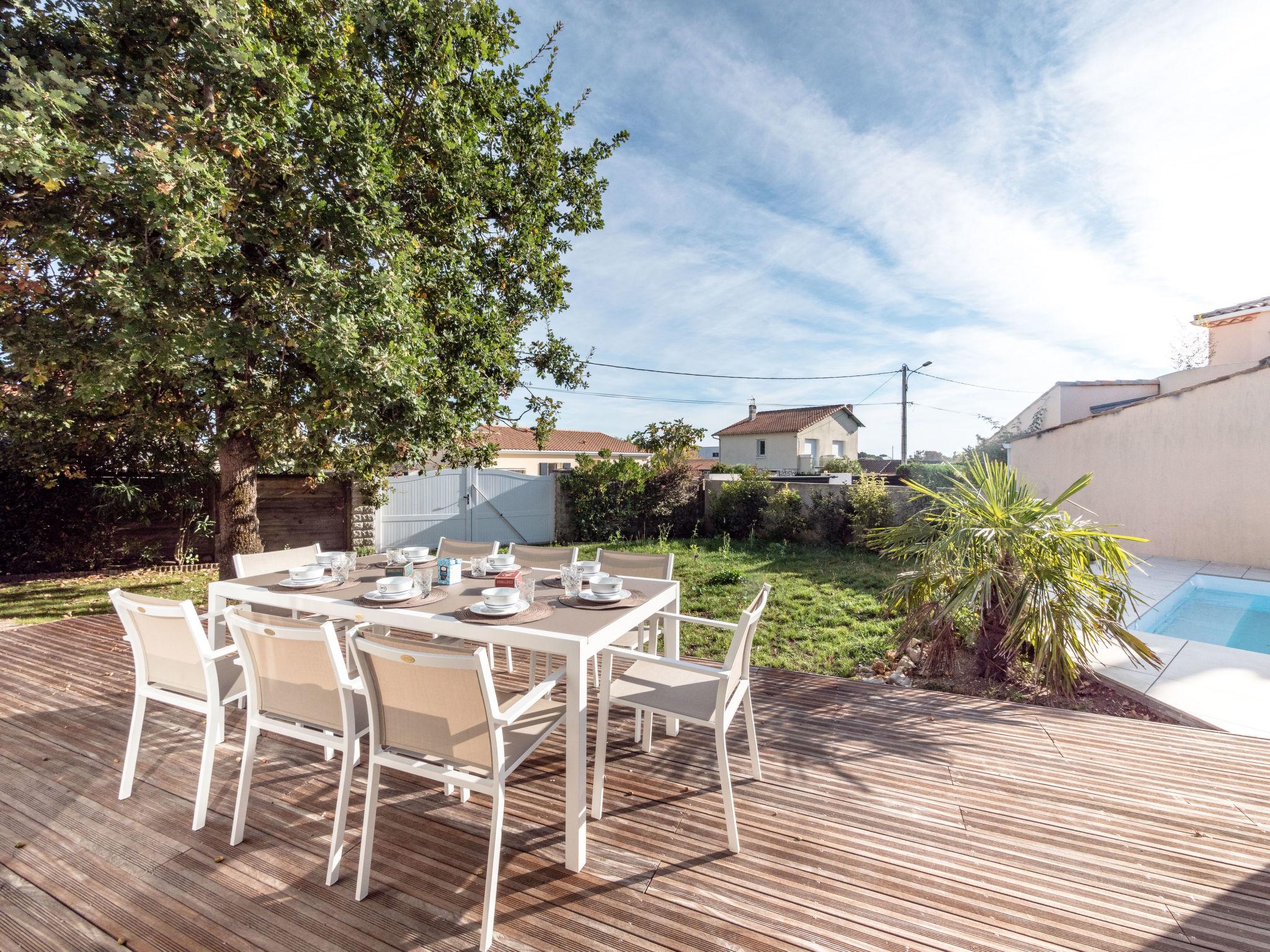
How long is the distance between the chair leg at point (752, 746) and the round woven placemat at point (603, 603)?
0.65 m

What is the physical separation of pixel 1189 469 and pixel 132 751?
39.9 ft

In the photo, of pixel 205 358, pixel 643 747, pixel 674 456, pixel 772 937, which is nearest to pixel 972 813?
pixel 772 937

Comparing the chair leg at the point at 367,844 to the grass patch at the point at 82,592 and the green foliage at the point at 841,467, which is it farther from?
the green foliage at the point at 841,467

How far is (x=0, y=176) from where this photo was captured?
376 cm

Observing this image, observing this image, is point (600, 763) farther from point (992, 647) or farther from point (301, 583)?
point (992, 647)

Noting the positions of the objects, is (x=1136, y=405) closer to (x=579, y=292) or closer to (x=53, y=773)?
(x=579, y=292)

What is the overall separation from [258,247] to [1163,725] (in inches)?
290

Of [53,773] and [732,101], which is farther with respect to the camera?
[732,101]

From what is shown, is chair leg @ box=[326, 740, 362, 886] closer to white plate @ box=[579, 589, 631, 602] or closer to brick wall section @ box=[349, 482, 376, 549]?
white plate @ box=[579, 589, 631, 602]

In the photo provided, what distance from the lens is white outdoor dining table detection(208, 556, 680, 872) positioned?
6.36 feet

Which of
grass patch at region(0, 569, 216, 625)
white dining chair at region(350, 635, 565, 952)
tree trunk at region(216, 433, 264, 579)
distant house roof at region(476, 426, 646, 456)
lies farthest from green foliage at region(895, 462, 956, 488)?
grass patch at region(0, 569, 216, 625)

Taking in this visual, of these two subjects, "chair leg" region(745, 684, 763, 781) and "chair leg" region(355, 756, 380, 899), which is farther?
"chair leg" region(745, 684, 763, 781)

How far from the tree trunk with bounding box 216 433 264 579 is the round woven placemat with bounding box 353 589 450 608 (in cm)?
403

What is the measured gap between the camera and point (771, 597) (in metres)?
6.09
